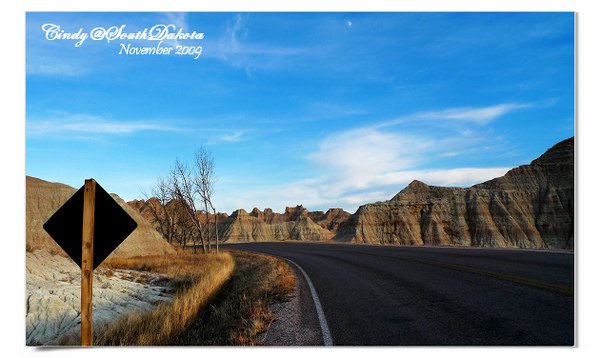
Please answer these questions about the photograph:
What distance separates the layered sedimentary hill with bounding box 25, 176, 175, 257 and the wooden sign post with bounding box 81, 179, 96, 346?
11293mm

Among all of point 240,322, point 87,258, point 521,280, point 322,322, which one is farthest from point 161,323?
point 521,280

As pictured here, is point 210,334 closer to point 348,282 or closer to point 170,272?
point 348,282

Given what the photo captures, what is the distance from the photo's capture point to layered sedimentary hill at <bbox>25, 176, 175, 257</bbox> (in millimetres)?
15258

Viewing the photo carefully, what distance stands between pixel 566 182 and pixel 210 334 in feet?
216

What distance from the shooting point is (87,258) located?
420 centimetres

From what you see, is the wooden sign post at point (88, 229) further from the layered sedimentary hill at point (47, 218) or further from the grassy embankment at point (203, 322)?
the layered sedimentary hill at point (47, 218)

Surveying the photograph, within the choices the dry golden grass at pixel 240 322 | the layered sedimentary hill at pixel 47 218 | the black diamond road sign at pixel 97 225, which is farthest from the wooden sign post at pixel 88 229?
the layered sedimentary hill at pixel 47 218

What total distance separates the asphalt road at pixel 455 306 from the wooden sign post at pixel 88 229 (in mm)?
3392

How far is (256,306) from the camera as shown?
7547 mm

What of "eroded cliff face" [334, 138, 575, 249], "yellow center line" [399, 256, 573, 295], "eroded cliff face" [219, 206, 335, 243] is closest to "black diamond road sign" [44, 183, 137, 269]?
"yellow center line" [399, 256, 573, 295]

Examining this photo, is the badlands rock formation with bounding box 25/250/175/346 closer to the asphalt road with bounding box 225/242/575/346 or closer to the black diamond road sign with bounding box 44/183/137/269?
the black diamond road sign with bounding box 44/183/137/269

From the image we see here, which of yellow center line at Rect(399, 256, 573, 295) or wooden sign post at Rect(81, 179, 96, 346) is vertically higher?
wooden sign post at Rect(81, 179, 96, 346)

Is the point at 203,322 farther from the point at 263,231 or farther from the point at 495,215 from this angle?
the point at 263,231
